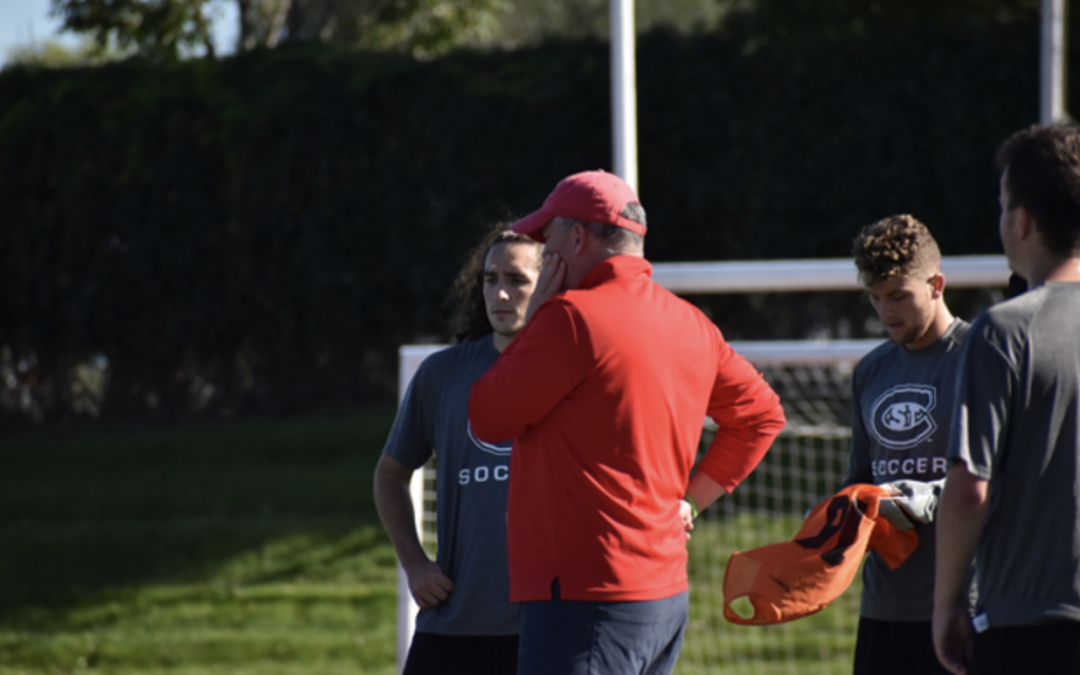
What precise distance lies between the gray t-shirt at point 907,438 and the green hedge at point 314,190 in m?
6.90

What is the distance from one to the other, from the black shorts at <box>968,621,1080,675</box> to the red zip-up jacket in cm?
65

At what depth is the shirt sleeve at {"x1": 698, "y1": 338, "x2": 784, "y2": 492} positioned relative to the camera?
8.33ft

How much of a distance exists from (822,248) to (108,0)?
763 centimetres

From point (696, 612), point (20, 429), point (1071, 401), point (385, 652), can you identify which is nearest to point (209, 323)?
point (20, 429)

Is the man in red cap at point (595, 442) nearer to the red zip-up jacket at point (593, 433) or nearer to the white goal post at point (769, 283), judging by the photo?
the red zip-up jacket at point (593, 433)

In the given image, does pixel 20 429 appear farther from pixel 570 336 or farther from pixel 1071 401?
pixel 1071 401

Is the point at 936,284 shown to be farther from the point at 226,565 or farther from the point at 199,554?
the point at 199,554

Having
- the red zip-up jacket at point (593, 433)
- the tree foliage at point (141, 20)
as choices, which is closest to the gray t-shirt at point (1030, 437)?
the red zip-up jacket at point (593, 433)

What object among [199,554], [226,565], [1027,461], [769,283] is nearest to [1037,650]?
[1027,461]

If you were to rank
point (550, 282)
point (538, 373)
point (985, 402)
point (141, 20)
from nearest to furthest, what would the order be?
point (985, 402)
point (538, 373)
point (550, 282)
point (141, 20)

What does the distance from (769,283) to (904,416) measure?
70.1 inches

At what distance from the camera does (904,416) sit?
2.73 m

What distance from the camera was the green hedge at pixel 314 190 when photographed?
9727mm

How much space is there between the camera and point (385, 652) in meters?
5.71
